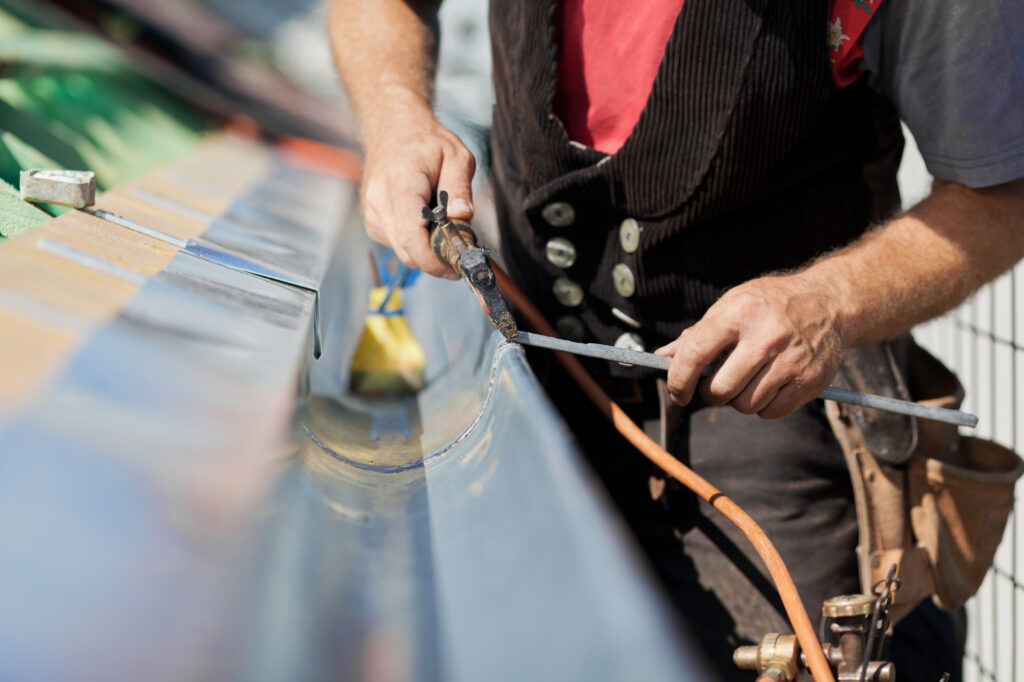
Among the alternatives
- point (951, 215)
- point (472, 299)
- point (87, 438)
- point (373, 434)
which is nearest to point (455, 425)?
point (373, 434)

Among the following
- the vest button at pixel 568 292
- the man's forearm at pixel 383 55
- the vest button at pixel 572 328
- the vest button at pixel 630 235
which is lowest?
the vest button at pixel 572 328

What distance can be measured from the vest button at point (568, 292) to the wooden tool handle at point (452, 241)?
27 cm

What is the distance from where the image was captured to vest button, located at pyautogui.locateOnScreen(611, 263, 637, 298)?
110 cm

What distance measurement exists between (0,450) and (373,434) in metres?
0.53

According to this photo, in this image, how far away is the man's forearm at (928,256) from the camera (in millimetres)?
973

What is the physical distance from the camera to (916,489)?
1.22 m

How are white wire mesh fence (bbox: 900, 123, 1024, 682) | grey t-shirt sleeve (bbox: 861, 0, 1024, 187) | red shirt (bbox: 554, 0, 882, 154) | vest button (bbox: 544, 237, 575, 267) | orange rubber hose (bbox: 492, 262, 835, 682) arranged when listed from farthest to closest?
white wire mesh fence (bbox: 900, 123, 1024, 682) < vest button (bbox: 544, 237, 575, 267) < red shirt (bbox: 554, 0, 882, 154) < grey t-shirt sleeve (bbox: 861, 0, 1024, 187) < orange rubber hose (bbox: 492, 262, 835, 682)

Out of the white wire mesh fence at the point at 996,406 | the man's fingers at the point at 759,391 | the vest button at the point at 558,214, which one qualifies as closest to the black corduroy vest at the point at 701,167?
the vest button at the point at 558,214

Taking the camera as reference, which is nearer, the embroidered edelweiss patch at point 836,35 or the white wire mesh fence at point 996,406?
the embroidered edelweiss patch at point 836,35

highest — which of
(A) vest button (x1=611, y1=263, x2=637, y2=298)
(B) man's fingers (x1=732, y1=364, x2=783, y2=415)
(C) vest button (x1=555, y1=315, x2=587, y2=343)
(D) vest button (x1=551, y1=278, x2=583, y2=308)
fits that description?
(A) vest button (x1=611, y1=263, x2=637, y2=298)

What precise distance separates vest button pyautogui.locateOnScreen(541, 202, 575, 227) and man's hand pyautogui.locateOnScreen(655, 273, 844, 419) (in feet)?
0.98

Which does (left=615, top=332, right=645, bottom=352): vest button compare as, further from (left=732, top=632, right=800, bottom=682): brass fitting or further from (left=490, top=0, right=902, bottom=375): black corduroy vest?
(left=732, top=632, right=800, bottom=682): brass fitting

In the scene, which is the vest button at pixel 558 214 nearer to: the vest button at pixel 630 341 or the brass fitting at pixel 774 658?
the vest button at pixel 630 341

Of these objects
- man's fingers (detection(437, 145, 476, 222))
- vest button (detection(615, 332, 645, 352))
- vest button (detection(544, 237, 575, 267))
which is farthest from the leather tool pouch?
man's fingers (detection(437, 145, 476, 222))
